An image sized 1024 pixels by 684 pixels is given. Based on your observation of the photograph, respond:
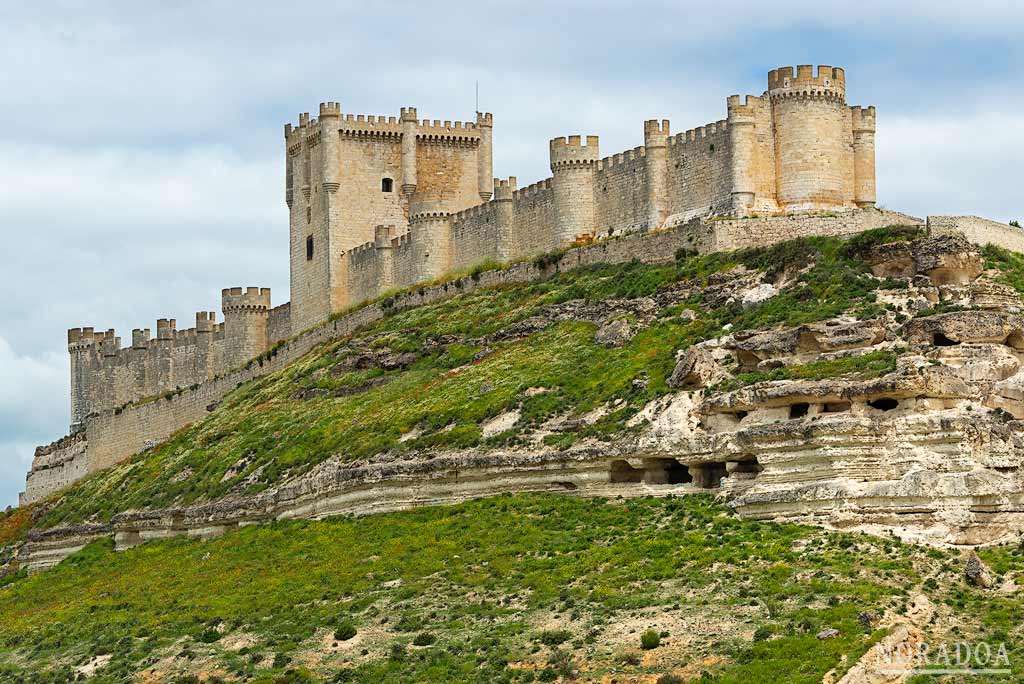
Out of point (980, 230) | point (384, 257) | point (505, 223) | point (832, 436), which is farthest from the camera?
point (384, 257)

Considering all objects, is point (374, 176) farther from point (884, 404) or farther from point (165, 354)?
point (884, 404)

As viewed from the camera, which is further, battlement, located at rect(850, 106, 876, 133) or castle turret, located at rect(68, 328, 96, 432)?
castle turret, located at rect(68, 328, 96, 432)

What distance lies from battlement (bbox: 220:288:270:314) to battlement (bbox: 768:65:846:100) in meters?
32.9

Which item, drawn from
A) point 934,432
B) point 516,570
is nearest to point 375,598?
point 516,570

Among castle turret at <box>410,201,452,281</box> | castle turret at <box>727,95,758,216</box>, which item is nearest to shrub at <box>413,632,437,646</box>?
castle turret at <box>727,95,758,216</box>

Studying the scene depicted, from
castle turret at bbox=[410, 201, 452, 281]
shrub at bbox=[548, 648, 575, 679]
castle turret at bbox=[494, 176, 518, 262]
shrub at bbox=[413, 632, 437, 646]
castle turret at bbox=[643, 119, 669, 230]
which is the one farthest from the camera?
castle turret at bbox=[410, 201, 452, 281]

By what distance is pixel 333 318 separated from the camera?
83125 mm

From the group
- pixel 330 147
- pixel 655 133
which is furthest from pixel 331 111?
pixel 655 133

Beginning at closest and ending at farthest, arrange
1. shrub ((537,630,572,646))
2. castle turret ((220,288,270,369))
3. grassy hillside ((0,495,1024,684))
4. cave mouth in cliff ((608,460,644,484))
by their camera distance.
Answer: grassy hillside ((0,495,1024,684)) → shrub ((537,630,572,646)) → cave mouth in cliff ((608,460,644,484)) → castle turret ((220,288,270,369))

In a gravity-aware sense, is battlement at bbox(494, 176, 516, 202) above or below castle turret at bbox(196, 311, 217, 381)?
above

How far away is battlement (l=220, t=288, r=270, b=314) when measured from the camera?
9281 centimetres

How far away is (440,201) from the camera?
80.7m

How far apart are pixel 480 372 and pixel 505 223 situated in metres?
13.3

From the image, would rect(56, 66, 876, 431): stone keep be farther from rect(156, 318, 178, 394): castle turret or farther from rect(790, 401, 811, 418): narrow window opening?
rect(790, 401, 811, 418): narrow window opening
